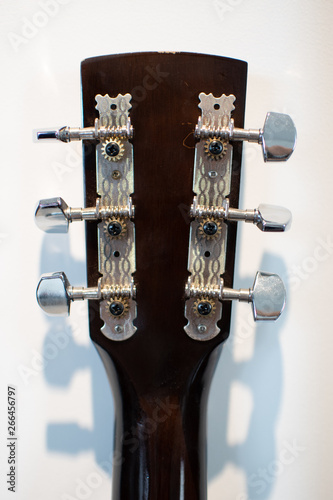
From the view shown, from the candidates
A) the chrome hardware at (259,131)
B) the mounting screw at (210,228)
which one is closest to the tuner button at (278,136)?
the chrome hardware at (259,131)

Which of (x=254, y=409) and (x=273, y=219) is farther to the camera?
(x=254, y=409)

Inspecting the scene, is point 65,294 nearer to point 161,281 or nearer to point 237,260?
point 161,281

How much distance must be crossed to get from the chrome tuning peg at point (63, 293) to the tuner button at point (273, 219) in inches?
6.8

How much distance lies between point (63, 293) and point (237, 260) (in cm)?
33

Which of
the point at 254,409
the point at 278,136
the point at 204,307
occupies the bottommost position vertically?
the point at 254,409

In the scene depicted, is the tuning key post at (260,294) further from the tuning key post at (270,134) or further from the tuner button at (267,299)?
the tuning key post at (270,134)

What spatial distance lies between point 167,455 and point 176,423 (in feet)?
0.13

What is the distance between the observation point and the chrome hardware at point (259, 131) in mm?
484

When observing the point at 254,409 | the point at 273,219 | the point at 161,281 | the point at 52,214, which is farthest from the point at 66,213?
the point at 254,409

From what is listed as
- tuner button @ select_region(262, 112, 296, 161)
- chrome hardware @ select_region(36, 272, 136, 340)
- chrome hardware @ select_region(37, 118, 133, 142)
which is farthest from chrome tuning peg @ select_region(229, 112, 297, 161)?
chrome hardware @ select_region(36, 272, 136, 340)

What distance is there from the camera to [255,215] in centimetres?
50

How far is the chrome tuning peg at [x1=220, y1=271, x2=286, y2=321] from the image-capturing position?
1.66 feet

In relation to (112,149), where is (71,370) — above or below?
below

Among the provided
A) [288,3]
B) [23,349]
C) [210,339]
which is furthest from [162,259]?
[288,3]
